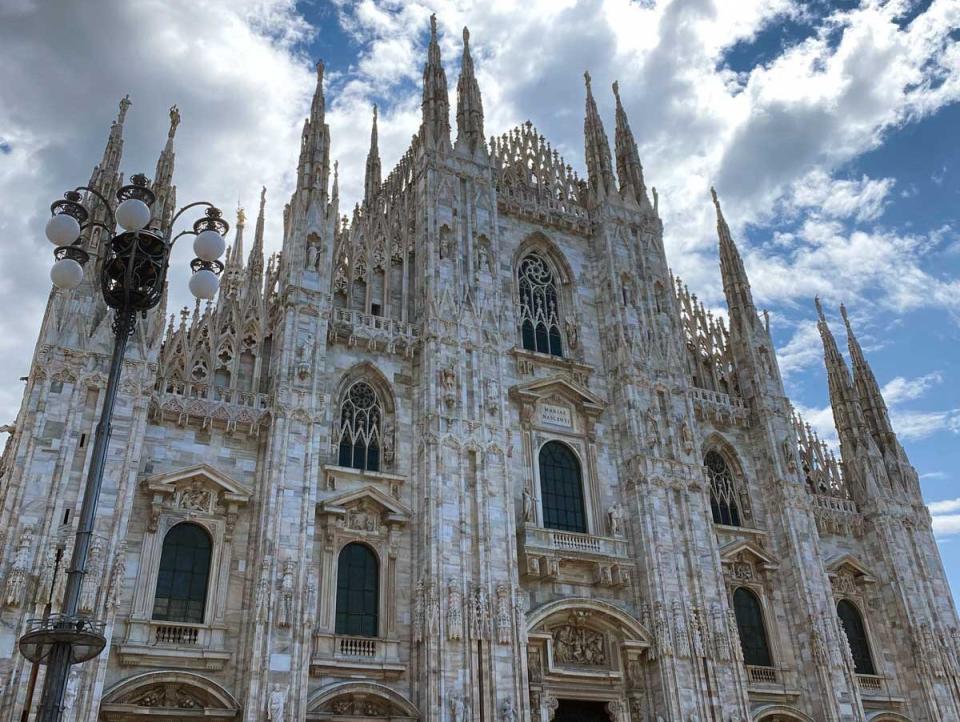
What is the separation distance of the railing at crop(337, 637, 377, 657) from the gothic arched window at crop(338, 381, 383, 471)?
436 cm

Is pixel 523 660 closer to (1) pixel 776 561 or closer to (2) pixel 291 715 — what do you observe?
(2) pixel 291 715

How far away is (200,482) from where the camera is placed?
1941cm

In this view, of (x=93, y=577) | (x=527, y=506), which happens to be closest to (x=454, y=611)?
(x=527, y=506)

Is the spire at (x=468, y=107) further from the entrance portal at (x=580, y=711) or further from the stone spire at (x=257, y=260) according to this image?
the entrance portal at (x=580, y=711)

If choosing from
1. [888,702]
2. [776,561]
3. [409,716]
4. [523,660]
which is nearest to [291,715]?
[409,716]

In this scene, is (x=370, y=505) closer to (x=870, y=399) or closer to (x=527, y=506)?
(x=527, y=506)

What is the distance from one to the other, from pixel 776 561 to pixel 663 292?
949cm

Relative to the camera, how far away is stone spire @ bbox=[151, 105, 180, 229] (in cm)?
2133

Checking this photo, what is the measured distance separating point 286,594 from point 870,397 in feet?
74.5

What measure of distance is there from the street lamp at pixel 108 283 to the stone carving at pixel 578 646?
13.2 m

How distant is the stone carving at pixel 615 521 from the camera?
943 inches

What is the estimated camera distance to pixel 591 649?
22.3m

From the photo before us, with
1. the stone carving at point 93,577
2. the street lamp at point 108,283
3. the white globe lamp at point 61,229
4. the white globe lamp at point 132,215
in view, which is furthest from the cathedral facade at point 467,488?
the white globe lamp at point 132,215

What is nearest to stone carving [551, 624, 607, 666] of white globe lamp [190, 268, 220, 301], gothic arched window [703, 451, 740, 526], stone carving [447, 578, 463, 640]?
stone carving [447, 578, 463, 640]
